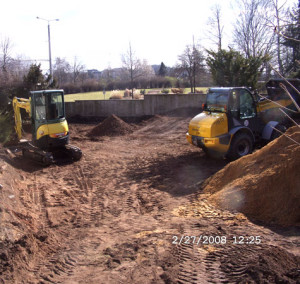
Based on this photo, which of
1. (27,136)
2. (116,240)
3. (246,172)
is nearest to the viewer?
(116,240)

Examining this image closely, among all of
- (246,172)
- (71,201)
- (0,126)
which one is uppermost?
(0,126)

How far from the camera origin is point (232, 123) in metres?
10.4

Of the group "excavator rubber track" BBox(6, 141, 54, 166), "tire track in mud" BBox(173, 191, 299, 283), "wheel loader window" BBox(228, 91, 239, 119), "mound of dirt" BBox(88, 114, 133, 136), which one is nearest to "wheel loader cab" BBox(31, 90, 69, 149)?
"excavator rubber track" BBox(6, 141, 54, 166)

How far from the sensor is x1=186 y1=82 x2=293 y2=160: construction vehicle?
1027 centimetres

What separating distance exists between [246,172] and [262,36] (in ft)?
85.1

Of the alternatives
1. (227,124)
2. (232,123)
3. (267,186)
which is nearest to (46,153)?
(227,124)

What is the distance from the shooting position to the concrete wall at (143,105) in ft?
80.2

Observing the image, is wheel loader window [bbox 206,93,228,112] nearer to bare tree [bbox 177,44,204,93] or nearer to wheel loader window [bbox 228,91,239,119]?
Result: wheel loader window [bbox 228,91,239,119]

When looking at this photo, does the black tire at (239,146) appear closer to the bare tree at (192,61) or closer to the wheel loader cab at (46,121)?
the wheel loader cab at (46,121)

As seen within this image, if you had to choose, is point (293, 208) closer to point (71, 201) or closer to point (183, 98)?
point (71, 201)

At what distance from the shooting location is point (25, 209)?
7.34 m

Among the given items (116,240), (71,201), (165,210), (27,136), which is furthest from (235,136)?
(27,136)

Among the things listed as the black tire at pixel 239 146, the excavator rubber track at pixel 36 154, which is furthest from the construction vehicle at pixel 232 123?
the excavator rubber track at pixel 36 154

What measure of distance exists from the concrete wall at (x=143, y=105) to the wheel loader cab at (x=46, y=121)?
43.8 ft
